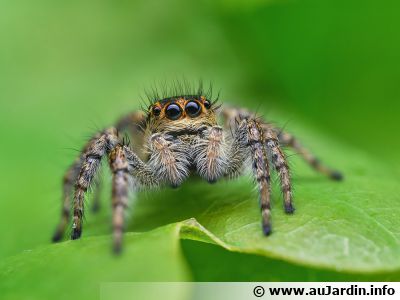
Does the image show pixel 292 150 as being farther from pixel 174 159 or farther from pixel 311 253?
pixel 311 253

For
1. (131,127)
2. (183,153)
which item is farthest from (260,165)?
(131,127)

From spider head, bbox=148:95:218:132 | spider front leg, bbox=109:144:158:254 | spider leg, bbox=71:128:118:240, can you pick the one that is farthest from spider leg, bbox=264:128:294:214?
spider leg, bbox=71:128:118:240

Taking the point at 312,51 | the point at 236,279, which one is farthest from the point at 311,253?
the point at 312,51

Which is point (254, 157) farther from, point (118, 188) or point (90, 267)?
point (90, 267)

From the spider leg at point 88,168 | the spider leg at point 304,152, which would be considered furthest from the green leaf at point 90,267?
the spider leg at point 304,152

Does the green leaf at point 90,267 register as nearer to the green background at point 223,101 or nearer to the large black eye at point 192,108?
the green background at point 223,101

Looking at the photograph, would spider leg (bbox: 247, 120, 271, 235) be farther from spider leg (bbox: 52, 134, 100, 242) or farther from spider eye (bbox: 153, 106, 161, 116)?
spider leg (bbox: 52, 134, 100, 242)
